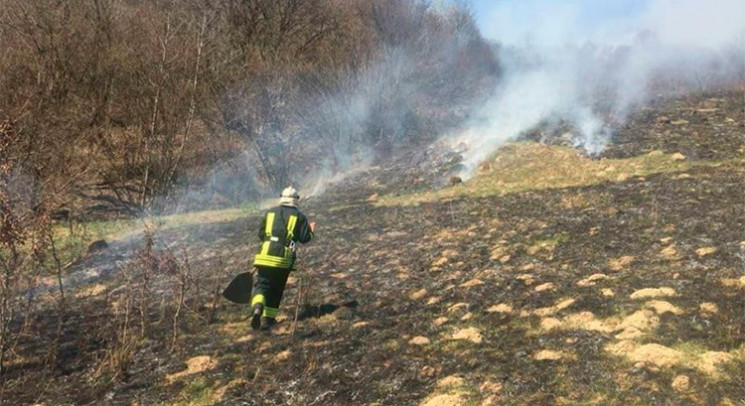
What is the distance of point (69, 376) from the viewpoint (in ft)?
24.5

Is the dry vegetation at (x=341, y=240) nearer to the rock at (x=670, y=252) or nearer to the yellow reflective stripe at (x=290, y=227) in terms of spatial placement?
the rock at (x=670, y=252)

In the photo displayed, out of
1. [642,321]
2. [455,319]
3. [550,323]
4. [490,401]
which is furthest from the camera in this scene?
[455,319]

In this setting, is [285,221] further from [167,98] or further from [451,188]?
[167,98]

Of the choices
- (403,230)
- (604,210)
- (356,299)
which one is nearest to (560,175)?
(604,210)

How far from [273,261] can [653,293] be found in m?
5.29

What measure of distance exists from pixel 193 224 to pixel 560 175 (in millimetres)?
11437

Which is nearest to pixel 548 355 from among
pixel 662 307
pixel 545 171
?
pixel 662 307

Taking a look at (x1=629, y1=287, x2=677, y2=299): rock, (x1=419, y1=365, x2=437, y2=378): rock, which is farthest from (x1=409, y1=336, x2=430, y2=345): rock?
(x1=629, y1=287, x2=677, y2=299): rock

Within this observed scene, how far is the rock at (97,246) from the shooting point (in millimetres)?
14940

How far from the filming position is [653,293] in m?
7.33

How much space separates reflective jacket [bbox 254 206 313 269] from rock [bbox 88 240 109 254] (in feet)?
28.3

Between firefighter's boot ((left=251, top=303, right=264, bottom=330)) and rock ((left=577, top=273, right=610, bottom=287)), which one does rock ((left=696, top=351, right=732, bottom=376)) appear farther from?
firefighter's boot ((left=251, top=303, right=264, bottom=330))

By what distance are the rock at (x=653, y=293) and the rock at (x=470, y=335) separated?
6.97 ft

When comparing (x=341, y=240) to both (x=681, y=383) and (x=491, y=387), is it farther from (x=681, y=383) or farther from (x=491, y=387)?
(x=681, y=383)
